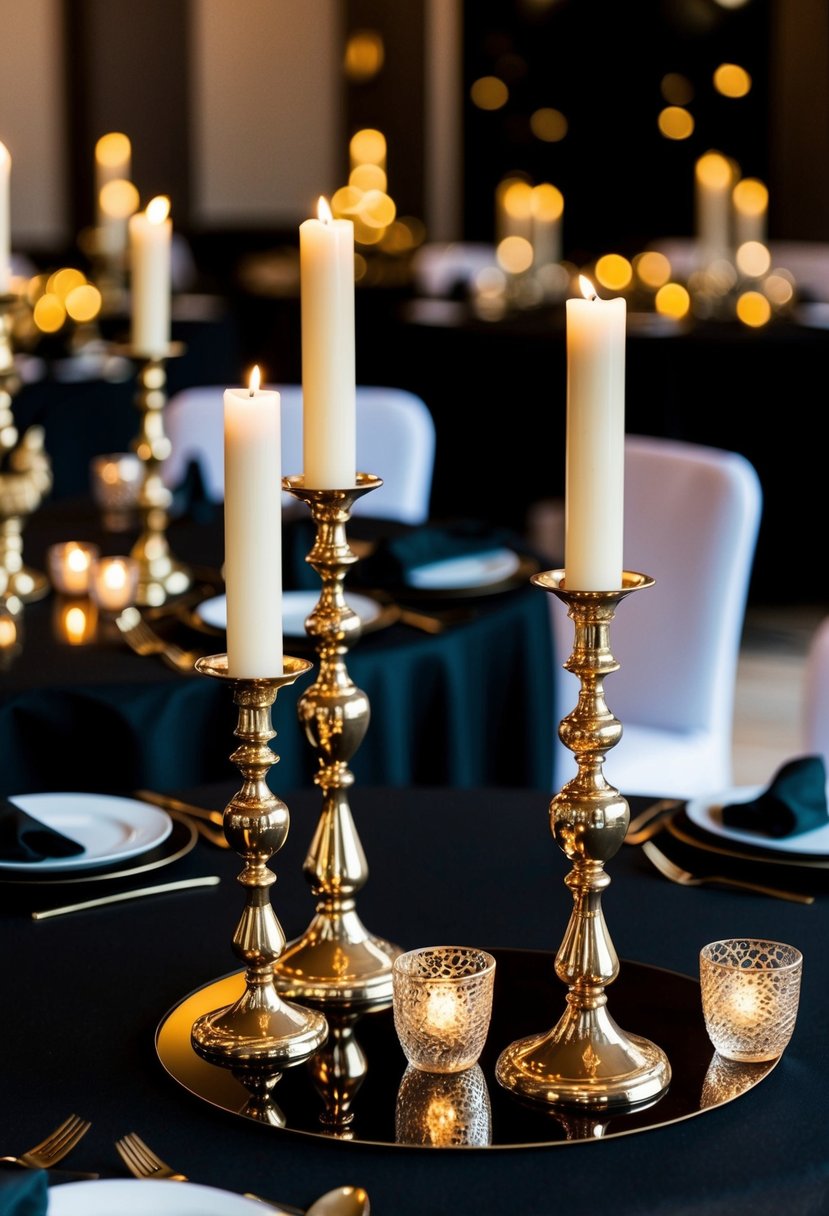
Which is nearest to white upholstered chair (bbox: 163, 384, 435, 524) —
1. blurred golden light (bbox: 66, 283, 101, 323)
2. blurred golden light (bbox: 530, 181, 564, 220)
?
blurred golden light (bbox: 66, 283, 101, 323)

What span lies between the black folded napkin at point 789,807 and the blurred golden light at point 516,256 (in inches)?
208

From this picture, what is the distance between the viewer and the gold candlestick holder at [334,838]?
1.20 meters

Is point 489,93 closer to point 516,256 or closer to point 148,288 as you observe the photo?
point 516,256

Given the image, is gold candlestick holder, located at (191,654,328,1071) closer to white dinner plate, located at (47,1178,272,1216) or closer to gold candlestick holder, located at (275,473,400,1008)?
gold candlestick holder, located at (275,473,400,1008)

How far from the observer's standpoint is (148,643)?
216 centimetres

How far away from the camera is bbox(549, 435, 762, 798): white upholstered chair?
269 centimetres

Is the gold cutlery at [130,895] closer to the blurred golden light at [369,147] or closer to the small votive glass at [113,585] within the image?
the small votive glass at [113,585]

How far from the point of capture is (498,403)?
19.3 feet

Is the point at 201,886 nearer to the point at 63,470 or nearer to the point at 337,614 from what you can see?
the point at 337,614

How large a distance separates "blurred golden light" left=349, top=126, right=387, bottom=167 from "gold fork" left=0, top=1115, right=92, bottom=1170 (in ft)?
31.2

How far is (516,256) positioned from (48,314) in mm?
2573

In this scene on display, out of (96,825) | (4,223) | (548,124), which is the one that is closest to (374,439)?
(4,223)

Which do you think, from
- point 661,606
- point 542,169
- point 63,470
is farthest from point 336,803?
point 542,169

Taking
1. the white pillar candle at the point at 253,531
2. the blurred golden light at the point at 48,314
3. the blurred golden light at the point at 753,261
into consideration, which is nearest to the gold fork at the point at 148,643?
the white pillar candle at the point at 253,531
